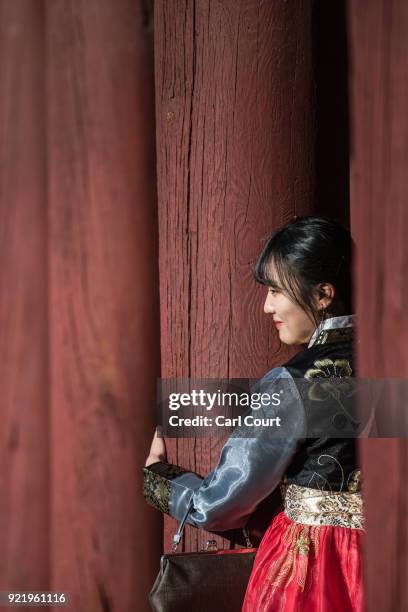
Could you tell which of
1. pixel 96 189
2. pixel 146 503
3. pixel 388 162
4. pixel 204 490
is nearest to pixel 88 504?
pixel 146 503

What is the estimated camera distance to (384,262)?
775mm

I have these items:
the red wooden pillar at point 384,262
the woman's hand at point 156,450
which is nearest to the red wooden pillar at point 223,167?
the woman's hand at point 156,450

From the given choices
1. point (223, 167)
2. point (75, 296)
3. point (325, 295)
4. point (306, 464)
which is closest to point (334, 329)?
point (325, 295)

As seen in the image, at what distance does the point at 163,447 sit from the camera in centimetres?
129

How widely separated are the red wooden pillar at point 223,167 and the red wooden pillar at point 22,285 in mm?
214

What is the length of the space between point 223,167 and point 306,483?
545 millimetres

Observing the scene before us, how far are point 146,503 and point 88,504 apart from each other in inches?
4.0

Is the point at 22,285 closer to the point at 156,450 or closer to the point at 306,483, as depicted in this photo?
the point at 156,450

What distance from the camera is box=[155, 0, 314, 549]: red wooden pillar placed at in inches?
48.1

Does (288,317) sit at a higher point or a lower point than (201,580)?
higher

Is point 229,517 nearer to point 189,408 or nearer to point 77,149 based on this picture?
point 189,408

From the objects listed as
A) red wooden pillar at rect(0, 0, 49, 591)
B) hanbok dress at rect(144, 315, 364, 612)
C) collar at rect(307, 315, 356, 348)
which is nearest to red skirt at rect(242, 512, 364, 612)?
hanbok dress at rect(144, 315, 364, 612)

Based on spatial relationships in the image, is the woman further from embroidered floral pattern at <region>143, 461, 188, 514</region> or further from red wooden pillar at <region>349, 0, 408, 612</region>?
red wooden pillar at <region>349, 0, 408, 612</region>

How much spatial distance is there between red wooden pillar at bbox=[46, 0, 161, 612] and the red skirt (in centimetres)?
24
